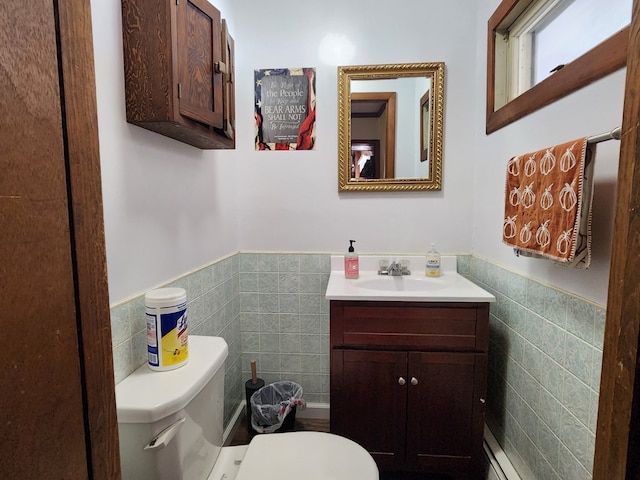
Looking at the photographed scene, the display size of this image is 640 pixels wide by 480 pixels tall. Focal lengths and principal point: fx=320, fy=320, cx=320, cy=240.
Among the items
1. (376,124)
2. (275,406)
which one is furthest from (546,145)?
(275,406)

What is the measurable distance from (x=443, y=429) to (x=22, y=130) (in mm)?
1617

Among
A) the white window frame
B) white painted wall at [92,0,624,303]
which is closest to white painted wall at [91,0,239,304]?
white painted wall at [92,0,624,303]

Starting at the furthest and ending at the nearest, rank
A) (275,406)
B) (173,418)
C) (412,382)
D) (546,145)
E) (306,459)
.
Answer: (275,406)
(412,382)
(546,145)
(306,459)
(173,418)

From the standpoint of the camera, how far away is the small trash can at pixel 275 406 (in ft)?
5.26

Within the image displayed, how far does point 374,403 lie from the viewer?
4.55 feet

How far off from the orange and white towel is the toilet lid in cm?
84

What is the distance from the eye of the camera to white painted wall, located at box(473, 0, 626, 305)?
2.83 feet

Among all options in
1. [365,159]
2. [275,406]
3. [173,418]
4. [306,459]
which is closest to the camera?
[173,418]

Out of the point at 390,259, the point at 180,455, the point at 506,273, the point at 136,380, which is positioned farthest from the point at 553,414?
the point at 136,380

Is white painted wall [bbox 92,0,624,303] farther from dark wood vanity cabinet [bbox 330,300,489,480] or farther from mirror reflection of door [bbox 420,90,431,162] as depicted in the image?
dark wood vanity cabinet [bbox 330,300,489,480]

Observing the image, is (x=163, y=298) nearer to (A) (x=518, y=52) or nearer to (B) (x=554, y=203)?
(B) (x=554, y=203)

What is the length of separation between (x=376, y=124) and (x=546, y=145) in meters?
0.83

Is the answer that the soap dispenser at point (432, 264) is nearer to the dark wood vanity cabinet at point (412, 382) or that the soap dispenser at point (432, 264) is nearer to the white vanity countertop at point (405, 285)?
the white vanity countertop at point (405, 285)

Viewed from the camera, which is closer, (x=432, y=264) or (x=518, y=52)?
(x=518, y=52)
